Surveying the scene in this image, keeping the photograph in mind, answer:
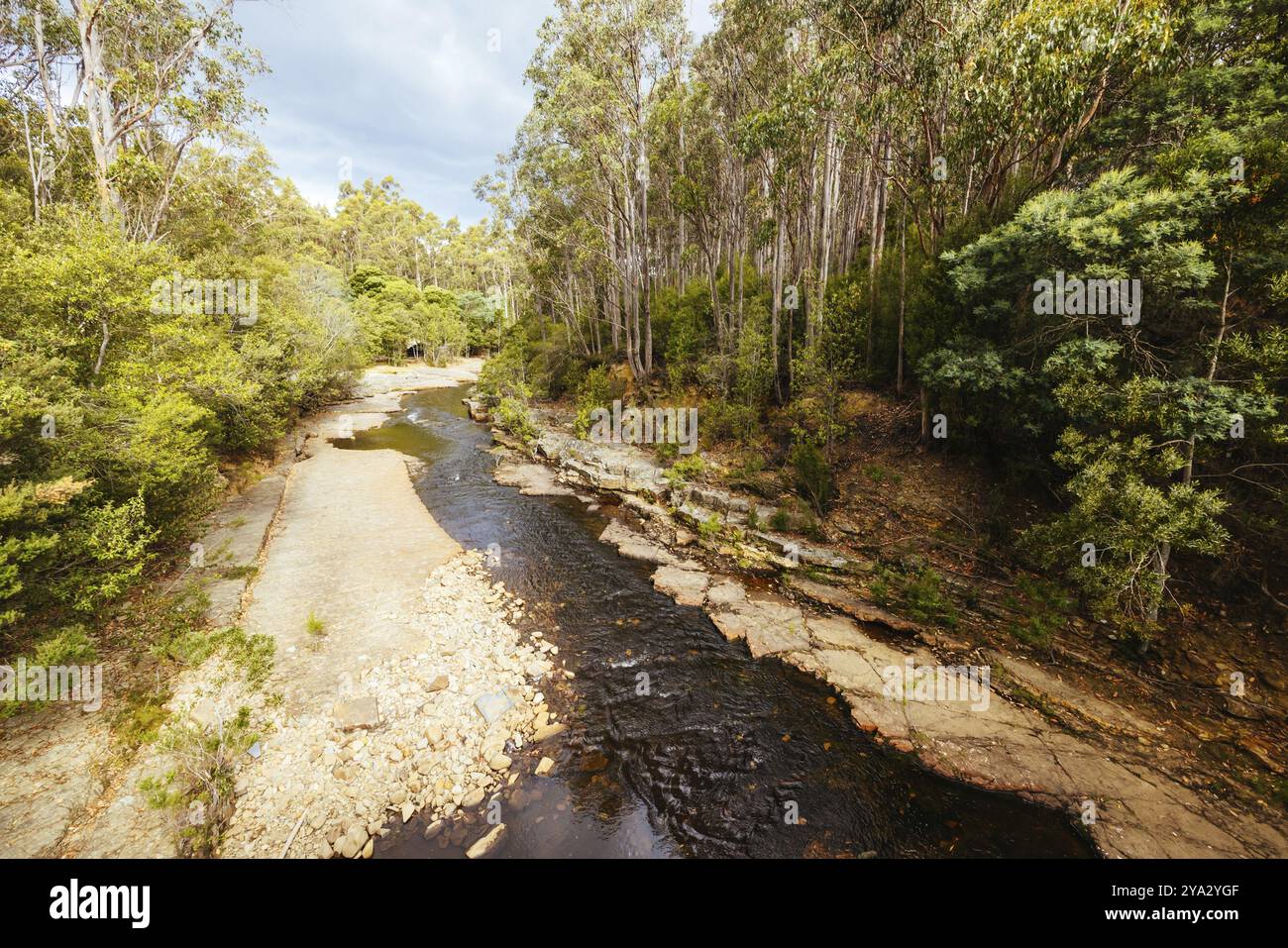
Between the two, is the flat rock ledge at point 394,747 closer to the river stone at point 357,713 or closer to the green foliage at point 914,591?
the river stone at point 357,713

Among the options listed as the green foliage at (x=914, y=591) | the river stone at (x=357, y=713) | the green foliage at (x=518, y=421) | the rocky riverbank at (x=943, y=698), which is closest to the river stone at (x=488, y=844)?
the river stone at (x=357, y=713)

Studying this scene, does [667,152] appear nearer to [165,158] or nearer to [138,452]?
[165,158]

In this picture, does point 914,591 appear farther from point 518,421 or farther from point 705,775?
point 518,421

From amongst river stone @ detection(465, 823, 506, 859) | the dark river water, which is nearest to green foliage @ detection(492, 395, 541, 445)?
the dark river water

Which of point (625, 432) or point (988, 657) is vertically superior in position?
point (625, 432)

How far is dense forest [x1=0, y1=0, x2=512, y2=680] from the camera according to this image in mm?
5516

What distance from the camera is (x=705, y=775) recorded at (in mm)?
5797

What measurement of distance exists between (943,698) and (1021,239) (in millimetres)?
7634

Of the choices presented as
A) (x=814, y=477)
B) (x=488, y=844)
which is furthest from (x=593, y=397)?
(x=488, y=844)

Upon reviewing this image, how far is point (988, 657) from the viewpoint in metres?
7.33

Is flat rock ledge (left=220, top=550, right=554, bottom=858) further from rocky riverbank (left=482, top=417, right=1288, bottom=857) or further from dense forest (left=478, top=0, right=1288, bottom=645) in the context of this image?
dense forest (left=478, top=0, right=1288, bottom=645)
